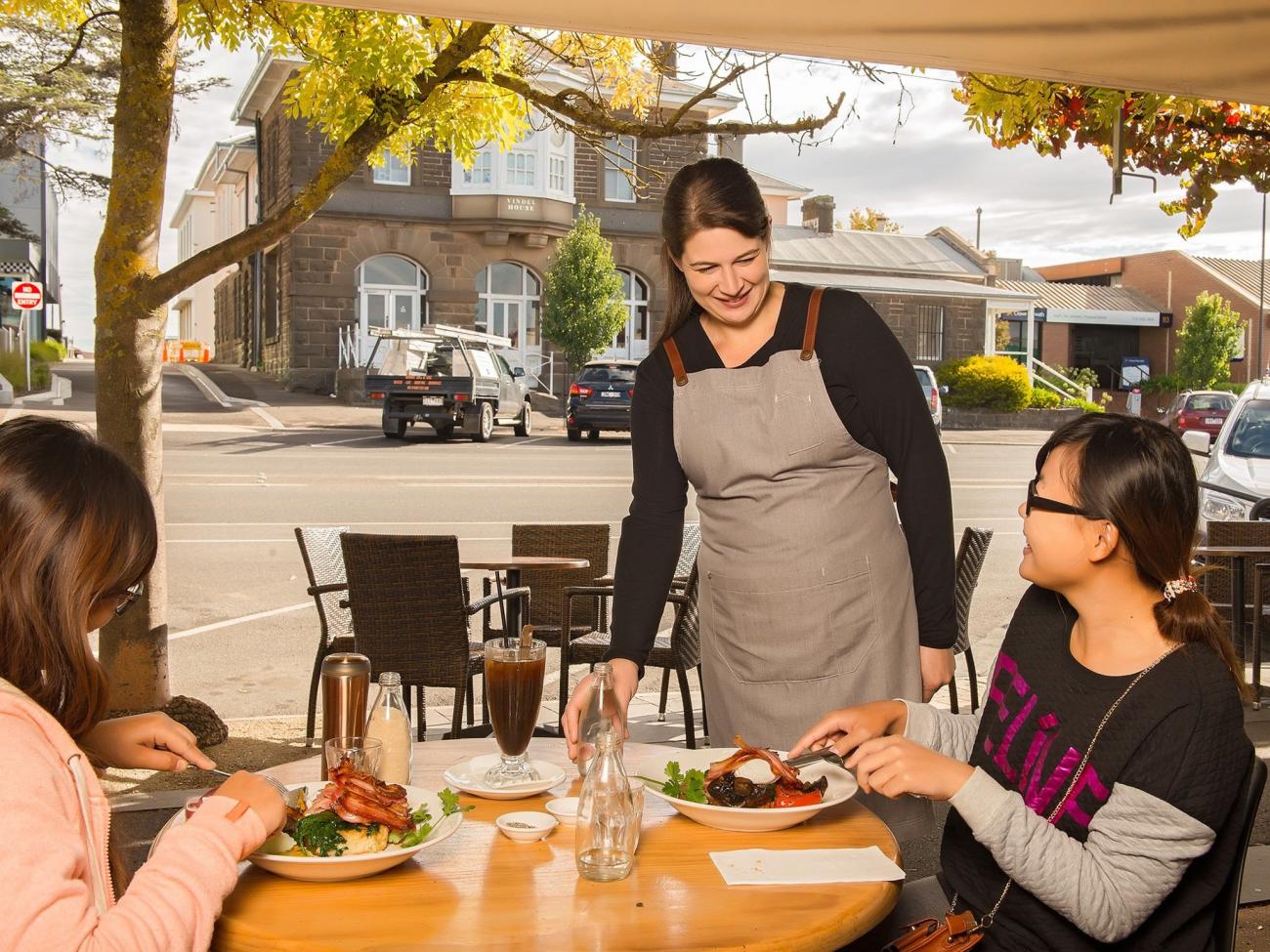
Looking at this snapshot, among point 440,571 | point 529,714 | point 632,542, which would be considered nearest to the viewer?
point 529,714

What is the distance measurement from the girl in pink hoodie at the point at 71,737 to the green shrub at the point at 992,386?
34024 millimetres

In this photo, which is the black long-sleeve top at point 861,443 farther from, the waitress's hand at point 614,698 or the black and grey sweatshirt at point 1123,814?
the black and grey sweatshirt at point 1123,814

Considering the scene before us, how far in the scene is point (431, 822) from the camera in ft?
6.47

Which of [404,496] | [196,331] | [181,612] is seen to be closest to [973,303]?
[404,496]

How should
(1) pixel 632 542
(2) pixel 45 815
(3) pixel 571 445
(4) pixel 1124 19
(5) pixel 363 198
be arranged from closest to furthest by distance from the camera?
(2) pixel 45 815 → (1) pixel 632 542 → (4) pixel 1124 19 → (3) pixel 571 445 → (5) pixel 363 198

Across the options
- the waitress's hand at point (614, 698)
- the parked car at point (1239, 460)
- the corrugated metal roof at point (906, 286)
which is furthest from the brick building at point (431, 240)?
the waitress's hand at point (614, 698)

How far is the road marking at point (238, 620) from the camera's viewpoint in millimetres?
8008

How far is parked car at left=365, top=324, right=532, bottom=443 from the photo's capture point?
2205 cm

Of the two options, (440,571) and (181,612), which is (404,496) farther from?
(440,571)

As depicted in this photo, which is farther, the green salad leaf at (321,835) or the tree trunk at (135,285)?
the tree trunk at (135,285)

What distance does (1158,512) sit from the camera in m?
2.01

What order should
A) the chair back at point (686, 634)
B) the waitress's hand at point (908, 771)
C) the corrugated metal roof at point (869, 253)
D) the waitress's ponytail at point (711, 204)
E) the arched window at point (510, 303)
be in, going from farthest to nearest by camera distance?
1. the corrugated metal roof at point (869, 253)
2. the arched window at point (510, 303)
3. the chair back at point (686, 634)
4. the waitress's ponytail at point (711, 204)
5. the waitress's hand at point (908, 771)

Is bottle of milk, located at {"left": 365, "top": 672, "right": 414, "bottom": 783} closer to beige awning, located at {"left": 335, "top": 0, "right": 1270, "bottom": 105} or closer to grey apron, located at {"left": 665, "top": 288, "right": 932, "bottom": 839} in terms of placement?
grey apron, located at {"left": 665, "top": 288, "right": 932, "bottom": 839}

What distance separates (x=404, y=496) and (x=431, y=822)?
1297 cm
